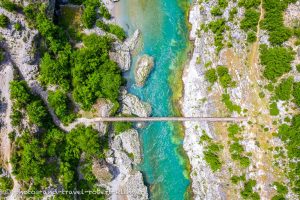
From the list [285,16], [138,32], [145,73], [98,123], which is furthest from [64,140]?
[285,16]

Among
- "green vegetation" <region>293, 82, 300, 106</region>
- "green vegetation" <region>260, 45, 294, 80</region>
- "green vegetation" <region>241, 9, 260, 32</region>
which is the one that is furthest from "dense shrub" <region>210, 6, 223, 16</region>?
"green vegetation" <region>293, 82, 300, 106</region>

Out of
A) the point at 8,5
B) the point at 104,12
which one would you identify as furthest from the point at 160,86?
the point at 8,5

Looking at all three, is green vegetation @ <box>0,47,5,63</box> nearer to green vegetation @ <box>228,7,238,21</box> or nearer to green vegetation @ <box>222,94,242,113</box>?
green vegetation @ <box>222,94,242,113</box>

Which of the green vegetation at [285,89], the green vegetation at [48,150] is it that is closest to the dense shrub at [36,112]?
the green vegetation at [48,150]

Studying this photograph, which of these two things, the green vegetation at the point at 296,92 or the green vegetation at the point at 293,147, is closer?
the green vegetation at the point at 296,92

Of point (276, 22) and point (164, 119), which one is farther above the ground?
point (276, 22)

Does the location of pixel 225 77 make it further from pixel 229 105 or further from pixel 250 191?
pixel 250 191

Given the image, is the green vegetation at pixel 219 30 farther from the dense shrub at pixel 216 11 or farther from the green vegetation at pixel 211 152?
the green vegetation at pixel 211 152
